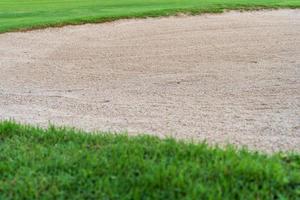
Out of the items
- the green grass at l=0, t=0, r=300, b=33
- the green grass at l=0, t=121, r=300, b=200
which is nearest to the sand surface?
the green grass at l=0, t=0, r=300, b=33

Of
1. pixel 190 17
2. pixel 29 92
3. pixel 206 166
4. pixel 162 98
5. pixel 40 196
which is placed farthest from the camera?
pixel 190 17

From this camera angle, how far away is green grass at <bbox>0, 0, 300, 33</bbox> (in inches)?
624

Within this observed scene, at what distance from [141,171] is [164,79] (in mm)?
4811

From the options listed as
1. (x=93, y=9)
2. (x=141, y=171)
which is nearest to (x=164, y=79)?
(x=141, y=171)

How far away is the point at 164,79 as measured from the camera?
906 centimetres

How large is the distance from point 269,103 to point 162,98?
1.42 metres

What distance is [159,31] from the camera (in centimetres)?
1466

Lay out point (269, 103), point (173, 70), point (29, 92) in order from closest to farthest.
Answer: point (269, 103), point (29, 92), point (173, 70)

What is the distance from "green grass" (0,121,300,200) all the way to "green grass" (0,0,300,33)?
10453mm

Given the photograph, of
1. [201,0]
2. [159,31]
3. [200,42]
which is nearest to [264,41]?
[200,42]

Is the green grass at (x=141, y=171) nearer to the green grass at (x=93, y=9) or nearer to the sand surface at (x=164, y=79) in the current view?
the sand surface at (x=164, y=79)

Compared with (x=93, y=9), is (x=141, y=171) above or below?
above

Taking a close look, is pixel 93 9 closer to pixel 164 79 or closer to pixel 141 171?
pixel 164 79

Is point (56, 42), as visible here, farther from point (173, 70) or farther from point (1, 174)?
point (1, 174)
